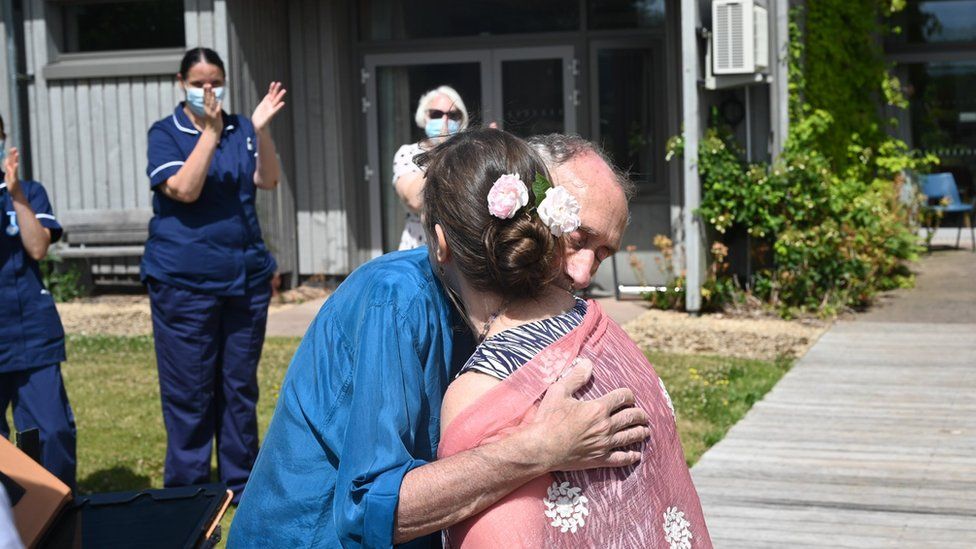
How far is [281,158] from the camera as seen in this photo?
38.2 ft

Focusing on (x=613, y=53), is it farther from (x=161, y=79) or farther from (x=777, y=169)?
(x=161, y=79)

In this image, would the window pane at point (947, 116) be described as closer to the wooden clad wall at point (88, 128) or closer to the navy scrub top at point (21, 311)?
the wooden clad wall at point (88, 128)

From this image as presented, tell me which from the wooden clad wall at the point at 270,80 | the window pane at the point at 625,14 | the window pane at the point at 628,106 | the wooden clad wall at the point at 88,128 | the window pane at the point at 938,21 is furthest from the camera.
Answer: the window pane at the point at 938,21

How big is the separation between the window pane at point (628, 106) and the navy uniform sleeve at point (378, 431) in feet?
30.8

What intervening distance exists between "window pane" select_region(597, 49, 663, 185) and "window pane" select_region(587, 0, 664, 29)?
232 mm

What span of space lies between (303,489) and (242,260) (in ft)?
9.92

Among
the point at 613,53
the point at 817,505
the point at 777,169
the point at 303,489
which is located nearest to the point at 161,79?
the point at 613,53

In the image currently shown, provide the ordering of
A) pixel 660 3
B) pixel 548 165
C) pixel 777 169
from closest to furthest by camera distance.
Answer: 1. pixel 548 165
2. pixel 777 169
3. pixel 660 3

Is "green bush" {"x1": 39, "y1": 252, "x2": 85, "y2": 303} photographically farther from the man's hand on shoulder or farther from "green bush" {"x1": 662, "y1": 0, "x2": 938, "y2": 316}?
the man's hand on shoulder

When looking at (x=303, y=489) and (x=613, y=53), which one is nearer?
(x=303, y=489)

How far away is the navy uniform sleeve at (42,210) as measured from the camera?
5.03m

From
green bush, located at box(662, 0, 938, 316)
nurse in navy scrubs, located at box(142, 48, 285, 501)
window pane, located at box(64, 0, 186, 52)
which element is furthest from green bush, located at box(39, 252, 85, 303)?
nurse in navy scrubs, located at box(142, 48, 285, 501)

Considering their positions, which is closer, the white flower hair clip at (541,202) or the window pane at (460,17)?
the white flower hair clip at (541,202)

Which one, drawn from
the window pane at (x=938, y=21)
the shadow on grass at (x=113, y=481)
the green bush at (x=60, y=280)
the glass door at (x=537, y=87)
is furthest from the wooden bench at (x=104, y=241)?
the window pane at (x=938, y=21)
